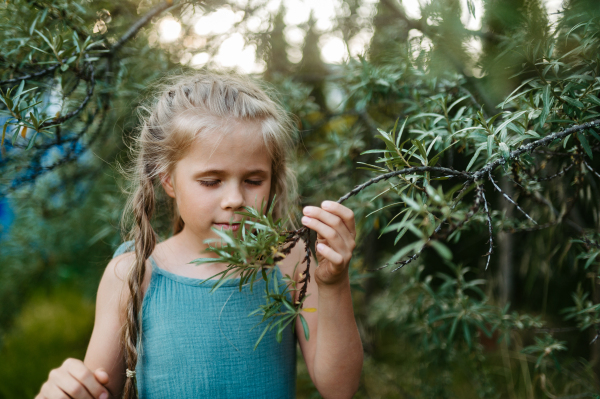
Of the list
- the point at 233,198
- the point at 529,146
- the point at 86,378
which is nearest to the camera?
the point at 529,146

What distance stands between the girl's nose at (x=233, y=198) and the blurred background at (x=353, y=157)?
41cm

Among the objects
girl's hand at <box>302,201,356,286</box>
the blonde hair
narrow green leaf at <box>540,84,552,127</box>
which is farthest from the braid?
narrow green leaf at <box>540,84,552,127</box>

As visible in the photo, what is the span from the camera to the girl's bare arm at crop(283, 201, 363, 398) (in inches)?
36.2

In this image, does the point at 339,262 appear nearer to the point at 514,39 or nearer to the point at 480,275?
the point at 514,39

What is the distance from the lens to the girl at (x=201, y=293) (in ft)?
3.85

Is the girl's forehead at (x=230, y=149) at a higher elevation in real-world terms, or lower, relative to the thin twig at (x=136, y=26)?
lower

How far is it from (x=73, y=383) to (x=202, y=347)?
0.41m

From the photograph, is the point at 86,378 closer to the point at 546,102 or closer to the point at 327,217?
the point at 327,217

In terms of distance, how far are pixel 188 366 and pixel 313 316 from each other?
480 millimetres

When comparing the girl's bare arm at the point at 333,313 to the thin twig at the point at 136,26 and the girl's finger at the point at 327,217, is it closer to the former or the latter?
the girl's finger at the point at 327,217

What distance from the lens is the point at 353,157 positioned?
1.77m

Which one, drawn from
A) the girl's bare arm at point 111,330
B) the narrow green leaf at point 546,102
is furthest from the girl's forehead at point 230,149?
the narrow green leaf at point 546,102

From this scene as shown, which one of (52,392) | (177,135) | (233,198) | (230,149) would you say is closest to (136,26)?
(177,135)

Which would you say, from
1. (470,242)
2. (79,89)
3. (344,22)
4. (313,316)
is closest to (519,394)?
(470,242)
